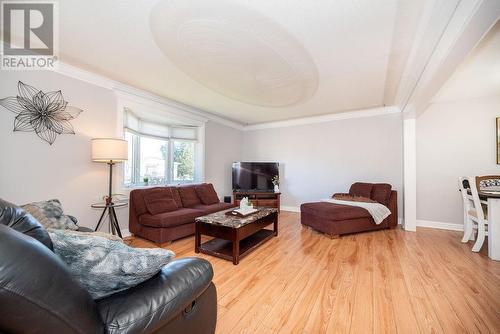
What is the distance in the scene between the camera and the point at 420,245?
3111mm

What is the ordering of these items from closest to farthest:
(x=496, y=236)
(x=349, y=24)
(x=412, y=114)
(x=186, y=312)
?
(x=186, y=312) → (x=349, y=24) → (x=496, y=236) → (x=412, y=114)

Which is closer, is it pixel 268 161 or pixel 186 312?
pixel 186 312

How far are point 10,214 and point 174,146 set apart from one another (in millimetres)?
3853

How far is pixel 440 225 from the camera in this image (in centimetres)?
399

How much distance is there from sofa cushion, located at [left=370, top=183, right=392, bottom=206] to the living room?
0.03 metres

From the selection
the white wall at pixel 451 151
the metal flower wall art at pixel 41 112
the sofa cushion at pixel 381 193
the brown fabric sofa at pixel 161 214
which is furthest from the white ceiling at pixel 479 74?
the metal flower wall art at pixel 41 112

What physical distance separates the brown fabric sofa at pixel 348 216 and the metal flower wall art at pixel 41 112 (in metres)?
3.86

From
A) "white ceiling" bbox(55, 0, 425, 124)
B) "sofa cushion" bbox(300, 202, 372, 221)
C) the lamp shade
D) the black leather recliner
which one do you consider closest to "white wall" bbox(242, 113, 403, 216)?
"white ceiling" bbox(55, 0, 425, 124)

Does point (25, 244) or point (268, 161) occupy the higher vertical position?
point (268, 161)

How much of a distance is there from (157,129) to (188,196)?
155 cm

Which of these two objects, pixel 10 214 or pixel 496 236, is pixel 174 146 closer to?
pixel 10 214

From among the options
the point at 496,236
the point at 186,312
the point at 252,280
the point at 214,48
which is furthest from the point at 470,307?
the point at 214,48

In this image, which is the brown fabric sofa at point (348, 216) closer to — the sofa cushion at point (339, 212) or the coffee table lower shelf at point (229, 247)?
the sofa cushion at point (339, 212)

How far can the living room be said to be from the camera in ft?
3.27
